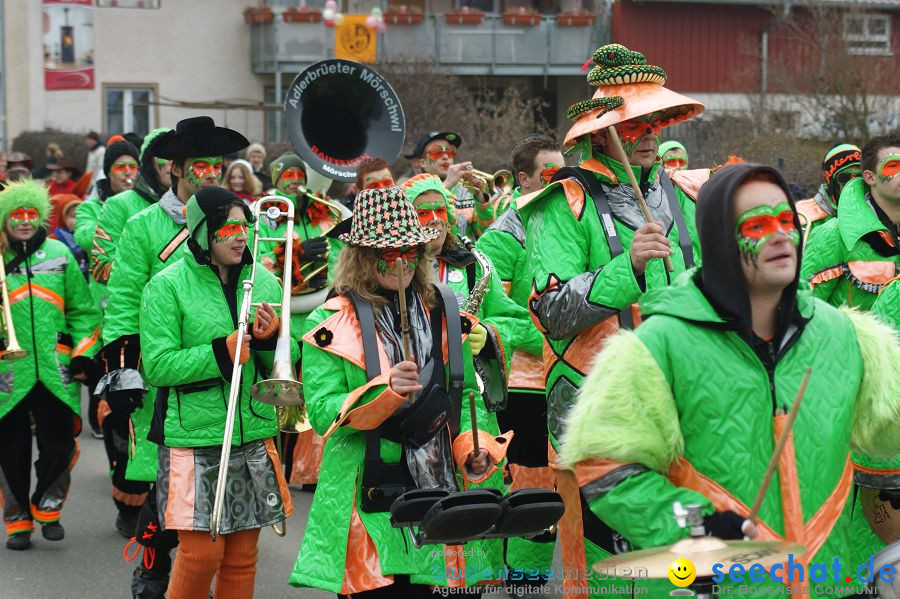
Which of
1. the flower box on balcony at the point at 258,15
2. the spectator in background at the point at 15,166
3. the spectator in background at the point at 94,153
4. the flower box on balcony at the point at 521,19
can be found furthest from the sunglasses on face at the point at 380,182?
the flower box on balcony at the point at 258,15

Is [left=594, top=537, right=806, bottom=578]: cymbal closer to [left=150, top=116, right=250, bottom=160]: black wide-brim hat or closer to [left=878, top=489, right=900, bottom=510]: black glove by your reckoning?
[left=878, top=489, right=900, bottom=510]: black glove

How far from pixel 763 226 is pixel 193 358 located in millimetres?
2884

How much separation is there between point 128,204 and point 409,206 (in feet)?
12.6

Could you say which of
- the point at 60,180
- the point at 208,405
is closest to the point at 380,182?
the point at 208,405

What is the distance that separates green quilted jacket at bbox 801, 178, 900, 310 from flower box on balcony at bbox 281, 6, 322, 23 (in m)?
26.3

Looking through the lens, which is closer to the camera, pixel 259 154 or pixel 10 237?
pixel 10 237

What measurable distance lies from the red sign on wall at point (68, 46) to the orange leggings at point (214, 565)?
2819 centimetres

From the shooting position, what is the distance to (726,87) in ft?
104

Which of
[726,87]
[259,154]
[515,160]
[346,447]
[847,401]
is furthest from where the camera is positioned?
[726,87]

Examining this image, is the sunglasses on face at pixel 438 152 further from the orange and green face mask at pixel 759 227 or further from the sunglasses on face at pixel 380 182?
the orange and green face mask at pixel 759 227

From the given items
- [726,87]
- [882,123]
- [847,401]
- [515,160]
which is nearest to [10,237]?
[515,160]

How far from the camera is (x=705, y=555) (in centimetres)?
310

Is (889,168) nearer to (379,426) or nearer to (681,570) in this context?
(379,426)

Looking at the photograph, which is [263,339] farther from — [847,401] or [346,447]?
[847,401]
